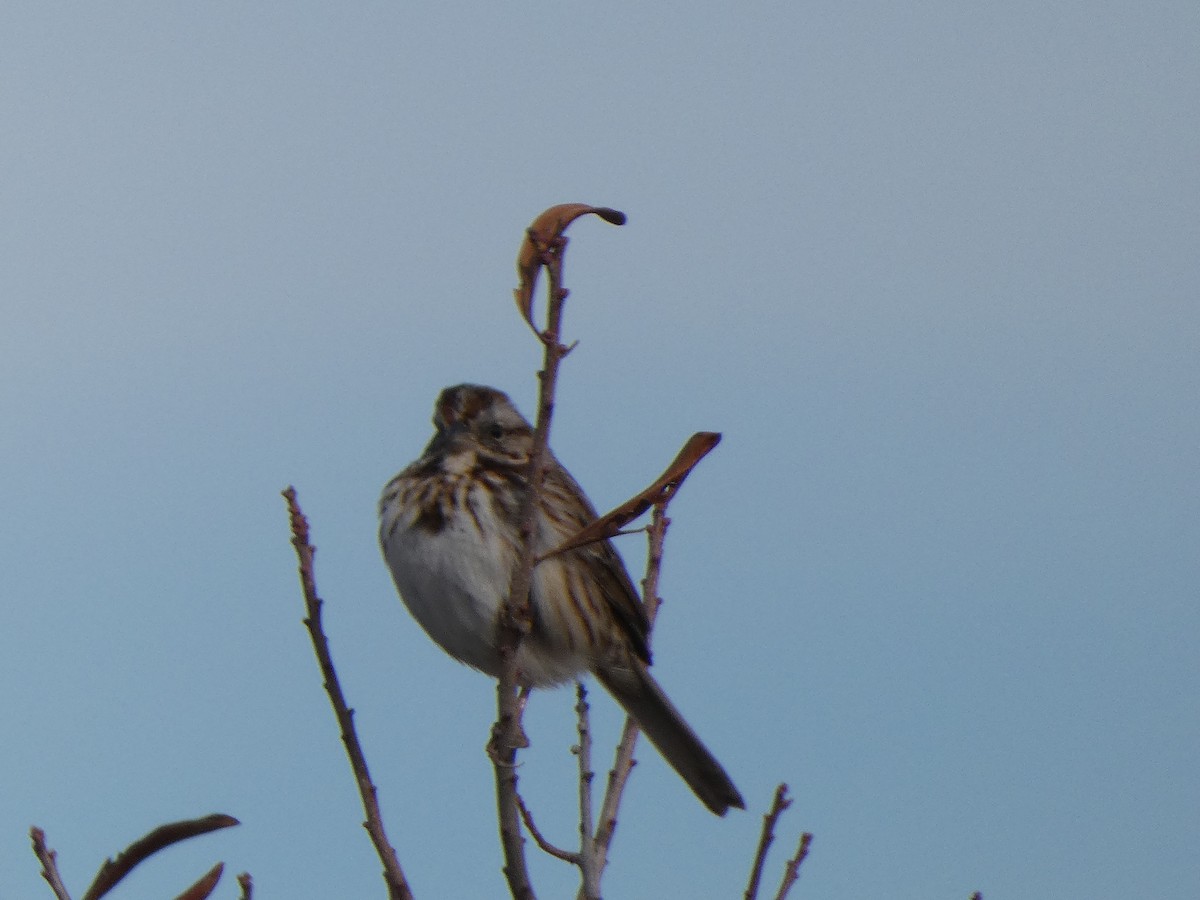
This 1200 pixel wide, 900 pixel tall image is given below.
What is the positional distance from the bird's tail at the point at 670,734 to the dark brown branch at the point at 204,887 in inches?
117

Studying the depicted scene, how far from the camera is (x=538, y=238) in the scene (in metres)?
2.68

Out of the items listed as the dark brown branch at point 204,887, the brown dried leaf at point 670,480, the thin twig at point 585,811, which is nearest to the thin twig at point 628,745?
the thin twig at point 585,811

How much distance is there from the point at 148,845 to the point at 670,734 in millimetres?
3170

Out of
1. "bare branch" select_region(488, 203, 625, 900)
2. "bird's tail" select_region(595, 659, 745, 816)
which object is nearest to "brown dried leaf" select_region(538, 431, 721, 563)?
"bare branch" select_region(488, 203, 625, 900)

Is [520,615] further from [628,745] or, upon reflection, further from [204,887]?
[628,745]

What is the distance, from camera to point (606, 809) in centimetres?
389

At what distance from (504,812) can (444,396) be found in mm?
2570

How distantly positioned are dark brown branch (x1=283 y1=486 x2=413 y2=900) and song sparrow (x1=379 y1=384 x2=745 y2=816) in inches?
74.5

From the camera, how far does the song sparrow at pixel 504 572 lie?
4887mm

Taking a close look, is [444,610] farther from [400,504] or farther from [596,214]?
[596,214]

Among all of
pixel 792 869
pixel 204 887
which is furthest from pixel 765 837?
pixel 204 887

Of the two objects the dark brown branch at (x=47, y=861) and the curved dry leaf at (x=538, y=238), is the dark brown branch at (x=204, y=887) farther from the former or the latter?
the curved dry leaf at (x=538, y=238)

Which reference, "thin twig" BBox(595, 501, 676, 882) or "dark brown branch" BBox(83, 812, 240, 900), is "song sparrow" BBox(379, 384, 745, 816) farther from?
"dark brown branch" BBox(83, 812, 240, 900)

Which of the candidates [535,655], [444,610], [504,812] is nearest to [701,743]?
[535,655]
